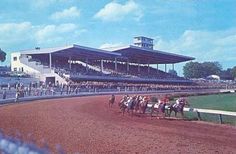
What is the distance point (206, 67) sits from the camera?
171750mm

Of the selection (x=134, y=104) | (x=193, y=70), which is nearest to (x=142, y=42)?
(x=193, y=70)

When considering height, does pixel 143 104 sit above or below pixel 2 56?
below

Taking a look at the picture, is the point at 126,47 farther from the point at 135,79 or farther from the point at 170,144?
the point at 170,144

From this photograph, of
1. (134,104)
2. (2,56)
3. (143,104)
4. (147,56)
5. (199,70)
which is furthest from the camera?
(199,70)

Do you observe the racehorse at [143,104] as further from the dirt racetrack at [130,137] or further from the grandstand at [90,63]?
the grandstand at [90,63]

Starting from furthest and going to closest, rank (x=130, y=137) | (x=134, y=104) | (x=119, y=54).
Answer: (x=119, y=54) < (x=134, y=104) < (x=130, y=137)

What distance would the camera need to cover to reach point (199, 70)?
168 meters

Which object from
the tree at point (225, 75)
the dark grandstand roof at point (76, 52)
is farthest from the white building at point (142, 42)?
the tree at point (225, 75)

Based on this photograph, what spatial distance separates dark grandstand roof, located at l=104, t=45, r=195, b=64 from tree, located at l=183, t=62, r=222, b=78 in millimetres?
67636

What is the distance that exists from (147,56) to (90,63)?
1206 cm

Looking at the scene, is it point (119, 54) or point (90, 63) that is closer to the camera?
point (119, 54)

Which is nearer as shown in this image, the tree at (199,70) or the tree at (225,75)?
the tree at (199,70)

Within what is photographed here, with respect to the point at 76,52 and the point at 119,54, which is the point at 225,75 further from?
the point at 76,52

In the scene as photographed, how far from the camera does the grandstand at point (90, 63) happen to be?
208 feet
